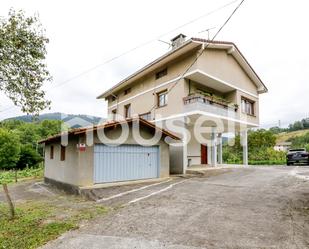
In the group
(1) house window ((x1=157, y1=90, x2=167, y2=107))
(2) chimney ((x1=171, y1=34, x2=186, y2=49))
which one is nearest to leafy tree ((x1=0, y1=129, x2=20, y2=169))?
(1) house window ((x1=157, y1=90, x2=167, y2=107))

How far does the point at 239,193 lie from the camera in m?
9.49

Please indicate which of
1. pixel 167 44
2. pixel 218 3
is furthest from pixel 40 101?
pixel 167 44

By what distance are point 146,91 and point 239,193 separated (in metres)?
12.6

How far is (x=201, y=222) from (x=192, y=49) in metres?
12.4

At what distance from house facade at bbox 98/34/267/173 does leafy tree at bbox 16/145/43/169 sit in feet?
82.4

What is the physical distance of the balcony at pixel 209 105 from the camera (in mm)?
15399

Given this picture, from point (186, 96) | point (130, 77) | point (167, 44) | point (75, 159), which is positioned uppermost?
point (167, 44)

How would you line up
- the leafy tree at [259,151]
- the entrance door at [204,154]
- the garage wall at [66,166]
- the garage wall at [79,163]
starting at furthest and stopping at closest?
the leafy tree at [259,151]
the entrance door at [204,154]
the garage wall at [66,166]
the garage wall at [79,163]

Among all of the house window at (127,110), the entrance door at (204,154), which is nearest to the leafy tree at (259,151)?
the entrance door at (204,154)

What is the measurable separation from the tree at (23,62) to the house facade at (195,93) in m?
9.40

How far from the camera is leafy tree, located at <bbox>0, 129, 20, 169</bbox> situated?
38406 millimetres

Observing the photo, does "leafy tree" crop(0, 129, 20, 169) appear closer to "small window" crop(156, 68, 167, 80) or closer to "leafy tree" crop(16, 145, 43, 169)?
"leafy tree" crop(16, 145, 43, 169)

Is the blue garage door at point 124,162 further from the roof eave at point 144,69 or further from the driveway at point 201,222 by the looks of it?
the roof eave at point 144,69

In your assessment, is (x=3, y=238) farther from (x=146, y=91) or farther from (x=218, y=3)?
(x=146, y=91)
